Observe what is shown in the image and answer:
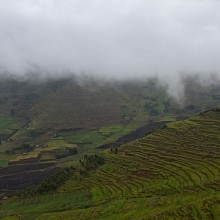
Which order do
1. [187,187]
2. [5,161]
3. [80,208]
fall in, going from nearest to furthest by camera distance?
[187,187], [80,208], [5,161]

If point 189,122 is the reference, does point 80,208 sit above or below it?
below

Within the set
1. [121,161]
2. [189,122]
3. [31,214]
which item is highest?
[189,122]

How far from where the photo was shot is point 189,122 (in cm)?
16500

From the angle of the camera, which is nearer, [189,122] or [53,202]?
[53,202]

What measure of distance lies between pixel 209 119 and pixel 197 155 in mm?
42304

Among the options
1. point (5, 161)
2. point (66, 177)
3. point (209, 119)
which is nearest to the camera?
point (66, 177)

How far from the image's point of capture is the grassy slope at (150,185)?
88.7 meters

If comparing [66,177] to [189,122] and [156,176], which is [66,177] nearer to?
[156,176]

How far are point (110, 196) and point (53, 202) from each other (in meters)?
23.2

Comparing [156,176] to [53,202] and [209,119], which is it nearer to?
[53,202]

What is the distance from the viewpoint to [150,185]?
367ft

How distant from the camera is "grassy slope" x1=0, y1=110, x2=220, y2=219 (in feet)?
291

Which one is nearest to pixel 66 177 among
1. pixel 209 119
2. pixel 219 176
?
pixel 219 176

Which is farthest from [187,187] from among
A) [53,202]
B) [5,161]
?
[5,161]
